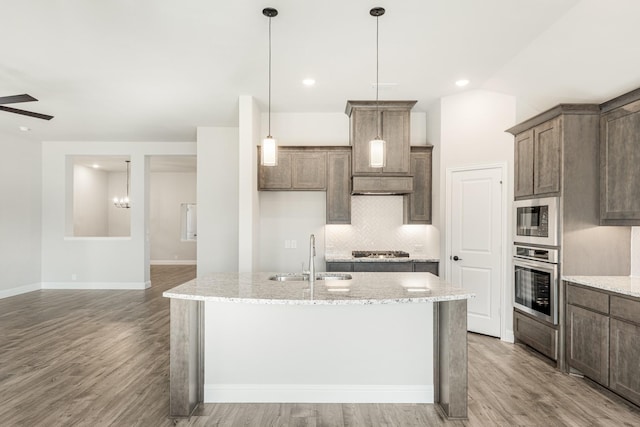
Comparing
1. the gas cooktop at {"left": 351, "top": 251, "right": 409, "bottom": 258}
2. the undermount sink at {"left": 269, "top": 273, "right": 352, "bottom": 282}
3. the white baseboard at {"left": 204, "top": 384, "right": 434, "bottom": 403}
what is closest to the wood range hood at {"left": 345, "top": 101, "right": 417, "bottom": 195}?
the gas cooktop at {"left": 351, "top": 251, "right": 409, "bottom": 258}

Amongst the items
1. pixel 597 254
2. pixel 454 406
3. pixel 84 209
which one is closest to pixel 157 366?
pixel 454 406

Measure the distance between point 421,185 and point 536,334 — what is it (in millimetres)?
2268

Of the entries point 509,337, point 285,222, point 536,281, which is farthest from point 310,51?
point 509,337

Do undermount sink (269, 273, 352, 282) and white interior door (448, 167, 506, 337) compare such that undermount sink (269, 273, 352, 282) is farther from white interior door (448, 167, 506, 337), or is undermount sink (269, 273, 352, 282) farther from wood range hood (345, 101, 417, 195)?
white interior door (448, 167, 506, 337)

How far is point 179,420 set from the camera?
2582 millimetres

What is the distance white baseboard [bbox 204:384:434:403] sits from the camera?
9.21ft

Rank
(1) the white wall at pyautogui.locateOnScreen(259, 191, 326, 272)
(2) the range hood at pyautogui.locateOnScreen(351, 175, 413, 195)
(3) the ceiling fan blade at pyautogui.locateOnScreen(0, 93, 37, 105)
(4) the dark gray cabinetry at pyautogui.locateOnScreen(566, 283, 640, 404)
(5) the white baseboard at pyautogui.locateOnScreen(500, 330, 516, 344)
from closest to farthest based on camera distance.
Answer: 1. (4) the dark gray cabinetry at pyautogui.locateOnScreen(566, 283, 640, 404)
2. (3) the ceiling fan blade at pyautogui.locateOnScreen(0, 93, 37, 105)
3. (5) the white baseboard at pyautogui.locateOnScreen(500, 330, 516, 344)
4. (2) the range hood at pyautogui.locateOnScreen(351, 175, 413, 195)
5. (1) the white wall at pyautogui.locateOnScreen(259, 191, 326, 272)

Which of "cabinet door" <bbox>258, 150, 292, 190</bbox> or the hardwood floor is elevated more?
"cabinet door" <bbox>258, 150, 292, 190</bbox>

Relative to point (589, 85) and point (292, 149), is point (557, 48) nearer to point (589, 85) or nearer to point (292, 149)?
point (589, 85)

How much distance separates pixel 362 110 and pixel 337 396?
343 cm

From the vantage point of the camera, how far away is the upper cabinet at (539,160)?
3.46m

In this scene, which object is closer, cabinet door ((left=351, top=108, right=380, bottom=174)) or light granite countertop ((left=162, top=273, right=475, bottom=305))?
light granite countertop ((left=162, top=273, right=475, bottom=305))

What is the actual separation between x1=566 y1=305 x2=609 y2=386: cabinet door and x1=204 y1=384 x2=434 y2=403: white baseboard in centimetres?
142

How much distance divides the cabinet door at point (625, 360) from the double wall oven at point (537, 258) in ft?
1.98
